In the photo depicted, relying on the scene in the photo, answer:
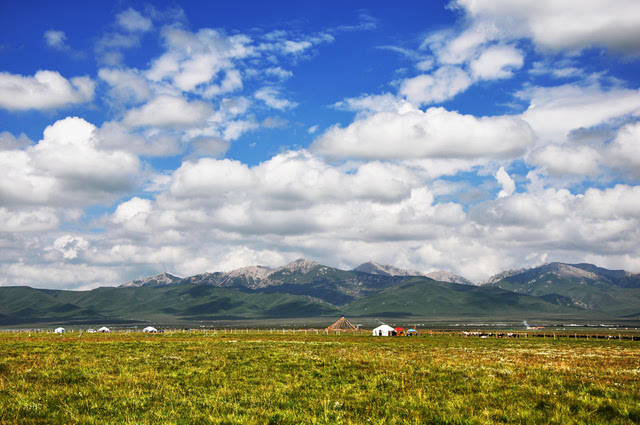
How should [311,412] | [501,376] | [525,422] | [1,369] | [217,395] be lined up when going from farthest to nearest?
[1,369] → [501,376] → [217,395] → [311,412] → [525,422]

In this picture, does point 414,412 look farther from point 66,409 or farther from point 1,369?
point 1,369

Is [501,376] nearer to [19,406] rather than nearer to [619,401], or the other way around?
[619,401]

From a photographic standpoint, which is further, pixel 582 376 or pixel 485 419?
pixel 582 376

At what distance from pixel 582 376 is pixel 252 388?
2011cm

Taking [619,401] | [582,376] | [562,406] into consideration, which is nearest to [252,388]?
[562,406]

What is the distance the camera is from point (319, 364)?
105ft

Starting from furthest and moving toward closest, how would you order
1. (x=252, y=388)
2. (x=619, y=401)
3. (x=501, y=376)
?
(x=501, y=376)
(x=252, y=388)
(x=619, y=401)

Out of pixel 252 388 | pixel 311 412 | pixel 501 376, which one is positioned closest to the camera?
pixel 311 412

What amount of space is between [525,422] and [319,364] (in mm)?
18553

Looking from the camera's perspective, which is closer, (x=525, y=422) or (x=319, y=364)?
(x=525, y=422)

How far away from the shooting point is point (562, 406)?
57.1 ft

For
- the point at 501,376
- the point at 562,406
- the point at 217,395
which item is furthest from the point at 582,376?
the point at 217,395

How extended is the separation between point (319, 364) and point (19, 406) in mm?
19215

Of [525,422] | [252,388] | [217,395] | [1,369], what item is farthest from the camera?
[1,369]
